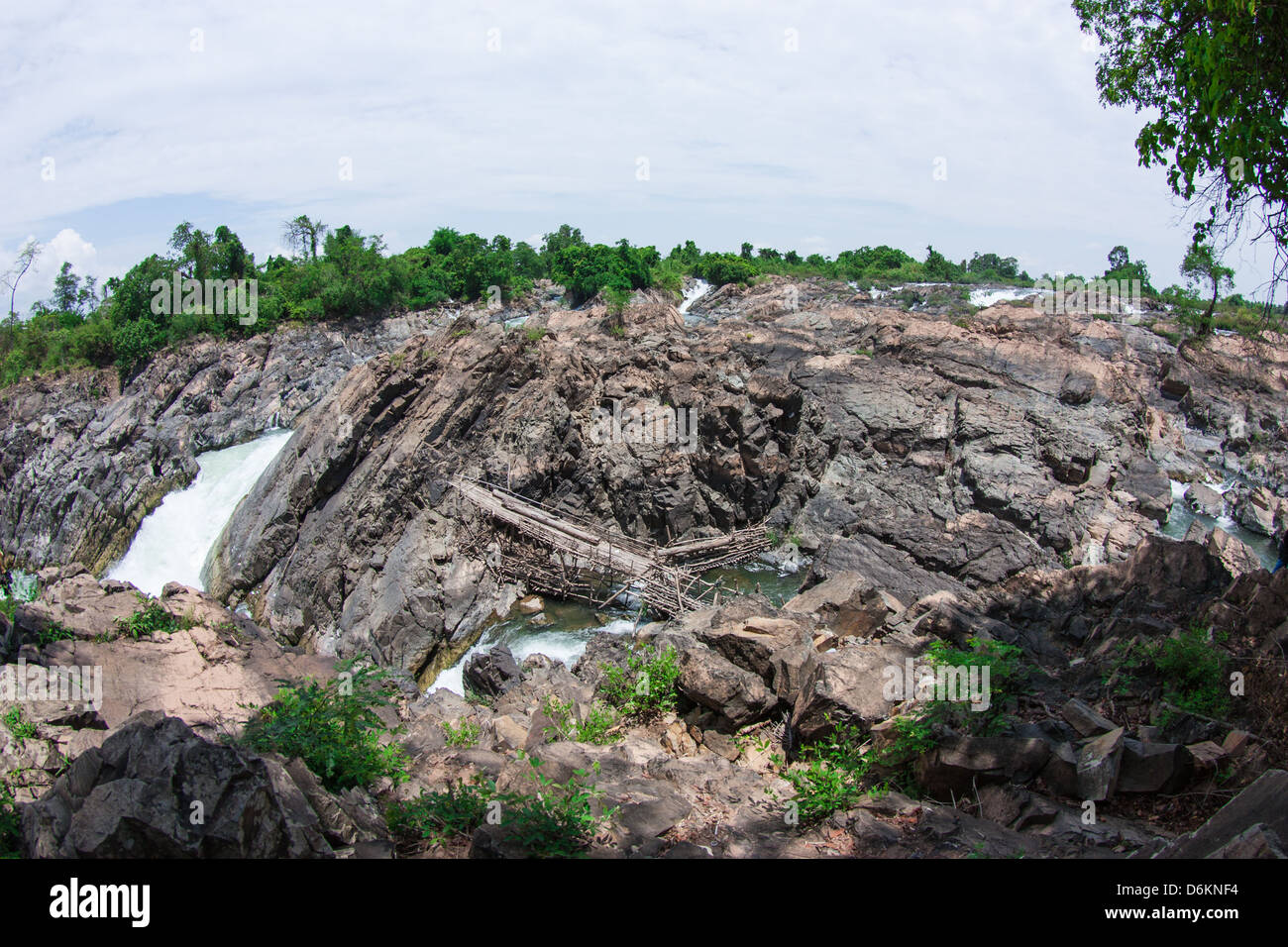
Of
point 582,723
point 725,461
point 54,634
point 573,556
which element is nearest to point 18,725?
point 54,634

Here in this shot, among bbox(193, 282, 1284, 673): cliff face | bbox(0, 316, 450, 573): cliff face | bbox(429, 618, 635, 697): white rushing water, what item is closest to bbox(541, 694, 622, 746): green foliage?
bbox(429, 618, 635, 697): white rushing water

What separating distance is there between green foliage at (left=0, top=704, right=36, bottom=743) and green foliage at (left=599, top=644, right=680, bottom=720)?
6500 mm

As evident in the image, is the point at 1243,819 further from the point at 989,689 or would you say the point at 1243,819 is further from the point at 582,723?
the point at 582,723

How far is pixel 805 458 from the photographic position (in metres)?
27.7

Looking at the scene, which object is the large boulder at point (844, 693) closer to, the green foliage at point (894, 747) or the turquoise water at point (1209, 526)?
the green foliage at point (894, 747)

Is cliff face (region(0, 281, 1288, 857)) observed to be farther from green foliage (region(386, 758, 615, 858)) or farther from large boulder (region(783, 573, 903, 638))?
green foliage (region(386, 758, 615, 858))

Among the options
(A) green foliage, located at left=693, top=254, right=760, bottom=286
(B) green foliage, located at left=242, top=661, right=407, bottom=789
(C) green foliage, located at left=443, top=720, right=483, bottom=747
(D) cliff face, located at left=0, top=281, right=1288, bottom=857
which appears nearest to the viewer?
(D) cliff face, located at left=0, top=281, right=1288, bottom=857

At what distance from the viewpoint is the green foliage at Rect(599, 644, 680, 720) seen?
410 inches

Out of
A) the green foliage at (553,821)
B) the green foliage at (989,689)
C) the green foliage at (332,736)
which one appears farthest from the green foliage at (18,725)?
the green foliage at (989,689)

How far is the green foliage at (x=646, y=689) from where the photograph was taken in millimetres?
10406

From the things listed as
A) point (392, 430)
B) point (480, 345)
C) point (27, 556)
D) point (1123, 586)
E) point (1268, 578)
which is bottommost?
point (27, 556)
